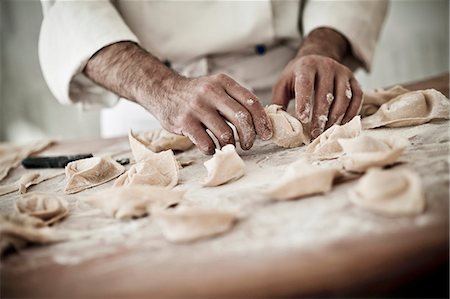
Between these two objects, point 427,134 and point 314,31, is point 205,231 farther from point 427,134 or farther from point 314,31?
point 314,31

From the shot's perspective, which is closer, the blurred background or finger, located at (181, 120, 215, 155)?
finger, located at (181, 120, 215, 155)

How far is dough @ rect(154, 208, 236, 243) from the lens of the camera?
0.61 m

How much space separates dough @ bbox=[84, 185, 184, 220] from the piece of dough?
308 mm

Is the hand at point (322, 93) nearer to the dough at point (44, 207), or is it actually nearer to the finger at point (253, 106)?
the finger at point (253, 106)

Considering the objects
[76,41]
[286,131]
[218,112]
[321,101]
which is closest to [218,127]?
[218,112]

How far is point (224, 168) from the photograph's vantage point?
848mm

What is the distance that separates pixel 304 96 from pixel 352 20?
1.84 feet

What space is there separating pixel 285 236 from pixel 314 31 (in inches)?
39.3

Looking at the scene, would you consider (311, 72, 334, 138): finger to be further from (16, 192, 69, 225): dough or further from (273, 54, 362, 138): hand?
(16, 192, 69, 225): dough

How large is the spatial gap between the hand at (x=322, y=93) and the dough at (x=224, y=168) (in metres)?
0.24

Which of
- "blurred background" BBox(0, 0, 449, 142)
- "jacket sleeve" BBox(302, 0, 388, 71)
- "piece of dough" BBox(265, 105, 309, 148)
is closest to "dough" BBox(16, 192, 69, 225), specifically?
"piece of dough" BBox(265, 105, 309, 148)

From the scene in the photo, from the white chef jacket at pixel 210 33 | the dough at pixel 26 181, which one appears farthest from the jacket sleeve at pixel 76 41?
the dough at pixel 26 181

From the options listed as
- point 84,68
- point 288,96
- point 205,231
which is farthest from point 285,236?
point 84,68

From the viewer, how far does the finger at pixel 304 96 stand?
1.04 m
